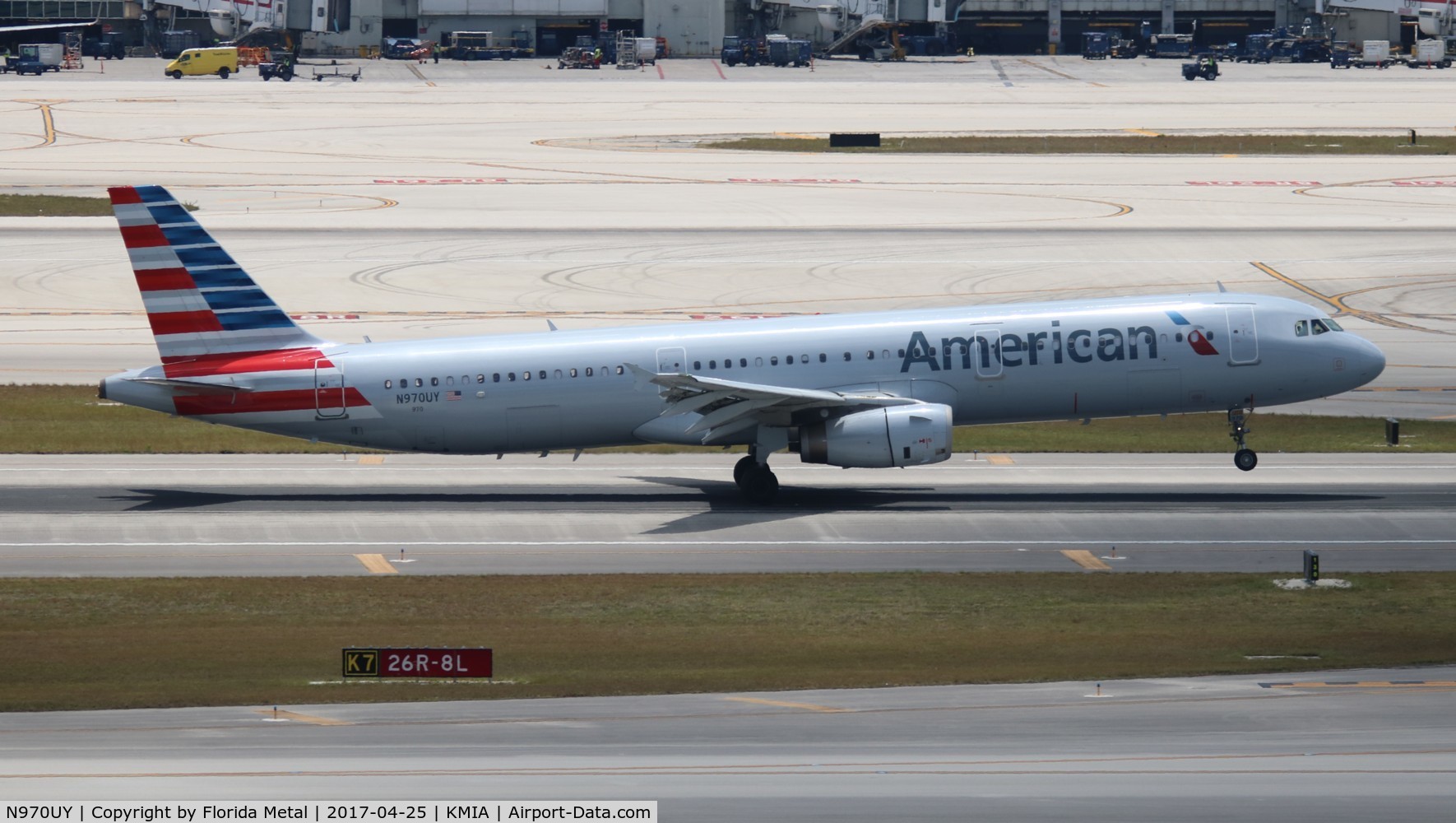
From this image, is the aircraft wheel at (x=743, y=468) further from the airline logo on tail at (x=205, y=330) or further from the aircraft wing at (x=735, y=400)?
the airline logo on tail at (x=205, y=330)

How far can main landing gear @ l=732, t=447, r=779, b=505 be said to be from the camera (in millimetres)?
44781

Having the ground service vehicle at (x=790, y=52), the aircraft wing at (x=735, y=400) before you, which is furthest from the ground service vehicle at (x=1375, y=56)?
the aircraft wing at (x=735, y=400)

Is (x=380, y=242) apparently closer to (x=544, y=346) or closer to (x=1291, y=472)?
(x=544, y=346)

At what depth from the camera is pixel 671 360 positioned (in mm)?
44375

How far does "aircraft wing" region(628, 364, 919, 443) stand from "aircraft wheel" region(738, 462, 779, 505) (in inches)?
46.8

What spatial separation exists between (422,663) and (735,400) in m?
15.4

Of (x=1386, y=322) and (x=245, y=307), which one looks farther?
(x=1386, y=322)

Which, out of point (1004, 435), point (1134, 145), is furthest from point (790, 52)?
point (1004, 435)

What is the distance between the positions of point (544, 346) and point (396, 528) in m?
5.90

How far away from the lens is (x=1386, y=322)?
7062cm

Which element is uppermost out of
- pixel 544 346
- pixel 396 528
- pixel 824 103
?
pixel 824 103

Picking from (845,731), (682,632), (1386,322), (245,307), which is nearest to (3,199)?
(245,307)

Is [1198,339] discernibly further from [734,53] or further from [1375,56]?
[1375,56]

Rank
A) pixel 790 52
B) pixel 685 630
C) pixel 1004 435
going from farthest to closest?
1. pixel 790 52
2. pixel 1004 435
3. pixel 685 630
